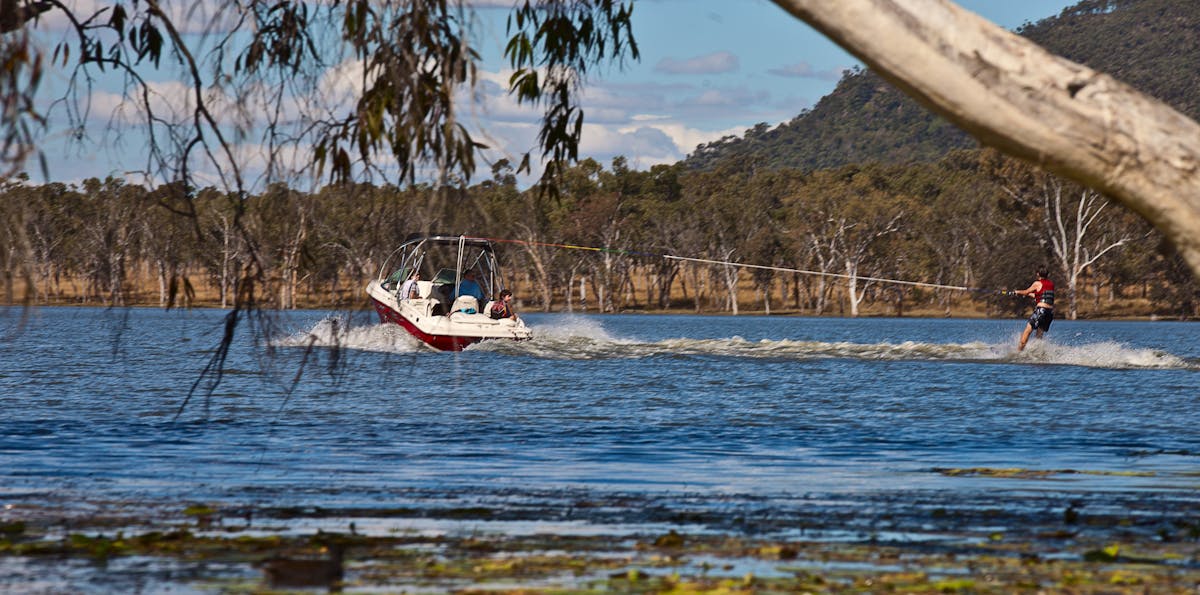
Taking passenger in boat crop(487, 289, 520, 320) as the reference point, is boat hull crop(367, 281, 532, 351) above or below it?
below

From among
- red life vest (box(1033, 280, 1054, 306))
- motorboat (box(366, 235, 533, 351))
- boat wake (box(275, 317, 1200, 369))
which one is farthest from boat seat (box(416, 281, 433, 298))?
red life vest (box(1033, 280, 1054, 306))

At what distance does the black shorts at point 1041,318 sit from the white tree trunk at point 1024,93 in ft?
90.0

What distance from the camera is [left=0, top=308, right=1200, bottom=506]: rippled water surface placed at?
1154 centimetres

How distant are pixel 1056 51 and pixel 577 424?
15424 cm

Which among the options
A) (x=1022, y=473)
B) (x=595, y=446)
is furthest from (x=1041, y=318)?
(x=1022, y=473)

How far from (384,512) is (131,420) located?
9107 mm

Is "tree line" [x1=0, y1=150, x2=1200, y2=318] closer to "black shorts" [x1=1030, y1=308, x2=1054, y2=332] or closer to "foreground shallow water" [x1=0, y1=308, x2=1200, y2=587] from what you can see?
"black shorts" [x1=1030, y1=308, x2=1054, y2=332]

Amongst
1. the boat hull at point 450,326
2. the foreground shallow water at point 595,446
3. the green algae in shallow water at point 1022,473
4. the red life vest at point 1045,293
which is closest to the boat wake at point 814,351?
the boat hull at point 450,326

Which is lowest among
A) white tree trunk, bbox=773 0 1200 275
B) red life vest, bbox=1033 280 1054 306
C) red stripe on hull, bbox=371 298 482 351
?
red stripe on hull, bbox=371 298 482 351

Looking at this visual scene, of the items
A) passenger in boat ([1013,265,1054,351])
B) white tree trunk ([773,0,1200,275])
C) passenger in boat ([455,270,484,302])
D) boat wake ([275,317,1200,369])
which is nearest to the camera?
white tree trunk ([773,0,1200,275])

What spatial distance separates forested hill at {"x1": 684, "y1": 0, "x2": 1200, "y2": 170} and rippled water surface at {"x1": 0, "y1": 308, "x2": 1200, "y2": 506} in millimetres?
134104

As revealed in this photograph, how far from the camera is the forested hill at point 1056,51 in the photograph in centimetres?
16938

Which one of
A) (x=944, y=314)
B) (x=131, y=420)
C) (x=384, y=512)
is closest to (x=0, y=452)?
(x=131, y=420)

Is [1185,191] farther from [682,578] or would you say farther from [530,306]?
[530,306]
